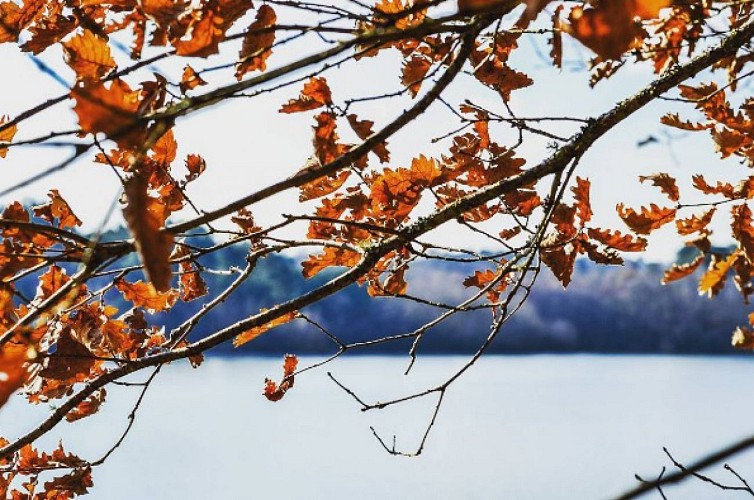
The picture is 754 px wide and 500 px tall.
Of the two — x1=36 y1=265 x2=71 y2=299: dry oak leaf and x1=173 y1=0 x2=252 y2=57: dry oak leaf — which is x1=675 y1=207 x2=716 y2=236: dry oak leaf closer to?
x1=173 y1=0 x2=252 y2=57: dry oak leaf

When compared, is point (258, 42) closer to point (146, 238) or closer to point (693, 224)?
point (146, 238)

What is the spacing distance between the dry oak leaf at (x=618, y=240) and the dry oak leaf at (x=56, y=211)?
0.97 m

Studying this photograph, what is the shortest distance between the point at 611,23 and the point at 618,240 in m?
0.84

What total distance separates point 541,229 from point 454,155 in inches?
8.6

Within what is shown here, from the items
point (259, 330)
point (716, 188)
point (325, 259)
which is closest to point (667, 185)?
point (716, 188)

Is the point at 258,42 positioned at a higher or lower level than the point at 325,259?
higher

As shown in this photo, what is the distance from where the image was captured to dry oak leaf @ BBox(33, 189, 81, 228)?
1.37 meters

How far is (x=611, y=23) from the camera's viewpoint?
54 cm

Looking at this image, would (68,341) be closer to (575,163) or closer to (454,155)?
(454,155)

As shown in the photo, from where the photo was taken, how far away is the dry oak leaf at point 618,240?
1.32 m

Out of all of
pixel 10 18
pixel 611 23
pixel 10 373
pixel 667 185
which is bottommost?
pixel 10 373

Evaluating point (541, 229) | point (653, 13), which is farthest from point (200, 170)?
point (653, 13)

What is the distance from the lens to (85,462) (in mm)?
1354

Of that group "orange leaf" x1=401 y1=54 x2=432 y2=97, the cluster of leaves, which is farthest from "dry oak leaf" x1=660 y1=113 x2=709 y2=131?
"orange leaf" x1=401 y1=54 x2=432 y2=97
